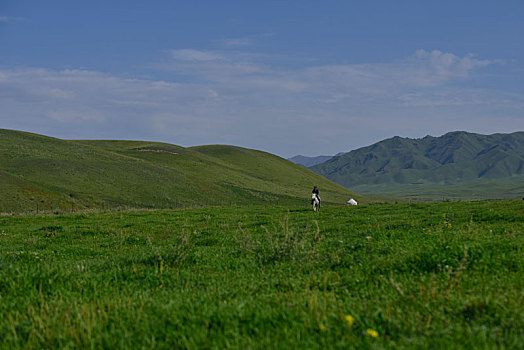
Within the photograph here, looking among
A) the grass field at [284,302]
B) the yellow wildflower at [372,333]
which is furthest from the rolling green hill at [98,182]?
the yellow wildflower at [372,333]

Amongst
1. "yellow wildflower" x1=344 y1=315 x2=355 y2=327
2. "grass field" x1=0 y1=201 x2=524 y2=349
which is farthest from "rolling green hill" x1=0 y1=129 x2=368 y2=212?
"yellow wildflower" x1=344 y1=315 x2=355 y2=327

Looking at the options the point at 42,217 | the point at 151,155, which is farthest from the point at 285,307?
the point at 151,155

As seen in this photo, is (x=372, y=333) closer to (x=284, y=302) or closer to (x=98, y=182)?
(x=284, y=302)

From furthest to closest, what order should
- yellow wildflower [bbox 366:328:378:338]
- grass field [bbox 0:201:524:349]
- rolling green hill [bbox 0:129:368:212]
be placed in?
rolling green hill [bbox 0:129:368:212], grass field [bbox 0:201:524:349], yellow wildflower [bbox 366:328:378:338]

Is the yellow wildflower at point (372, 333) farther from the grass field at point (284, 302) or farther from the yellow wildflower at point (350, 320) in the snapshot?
the yellow wildflower at point (350, 320)

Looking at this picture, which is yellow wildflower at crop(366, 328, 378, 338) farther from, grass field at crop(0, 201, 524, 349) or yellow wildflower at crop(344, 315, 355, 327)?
yellow wildflower at crop(344, 315, 355, 327)

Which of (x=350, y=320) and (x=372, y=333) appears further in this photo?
(x=350, y=320)

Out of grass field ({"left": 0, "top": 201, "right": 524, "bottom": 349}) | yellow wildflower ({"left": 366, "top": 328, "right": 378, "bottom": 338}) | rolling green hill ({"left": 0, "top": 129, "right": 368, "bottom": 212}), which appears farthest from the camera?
rolling green hill ({"left": 0, "top": 129, "right": 368, "bottom": 212})

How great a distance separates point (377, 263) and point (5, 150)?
101562 millimetres

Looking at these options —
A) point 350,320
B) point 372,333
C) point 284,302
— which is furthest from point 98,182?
point 372,333

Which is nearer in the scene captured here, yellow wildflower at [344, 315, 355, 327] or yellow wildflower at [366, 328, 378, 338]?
yellow wildflower at [366, 328, 378, 338]

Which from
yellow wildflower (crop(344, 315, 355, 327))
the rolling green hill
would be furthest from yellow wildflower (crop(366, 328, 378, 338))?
the rolling green hill

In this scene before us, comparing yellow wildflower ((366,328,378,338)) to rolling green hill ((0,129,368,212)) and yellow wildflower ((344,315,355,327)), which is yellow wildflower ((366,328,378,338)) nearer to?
yellow wildflower ((344,315,355,327))

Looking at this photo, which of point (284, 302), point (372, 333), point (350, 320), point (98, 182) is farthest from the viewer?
point (98, 182)
